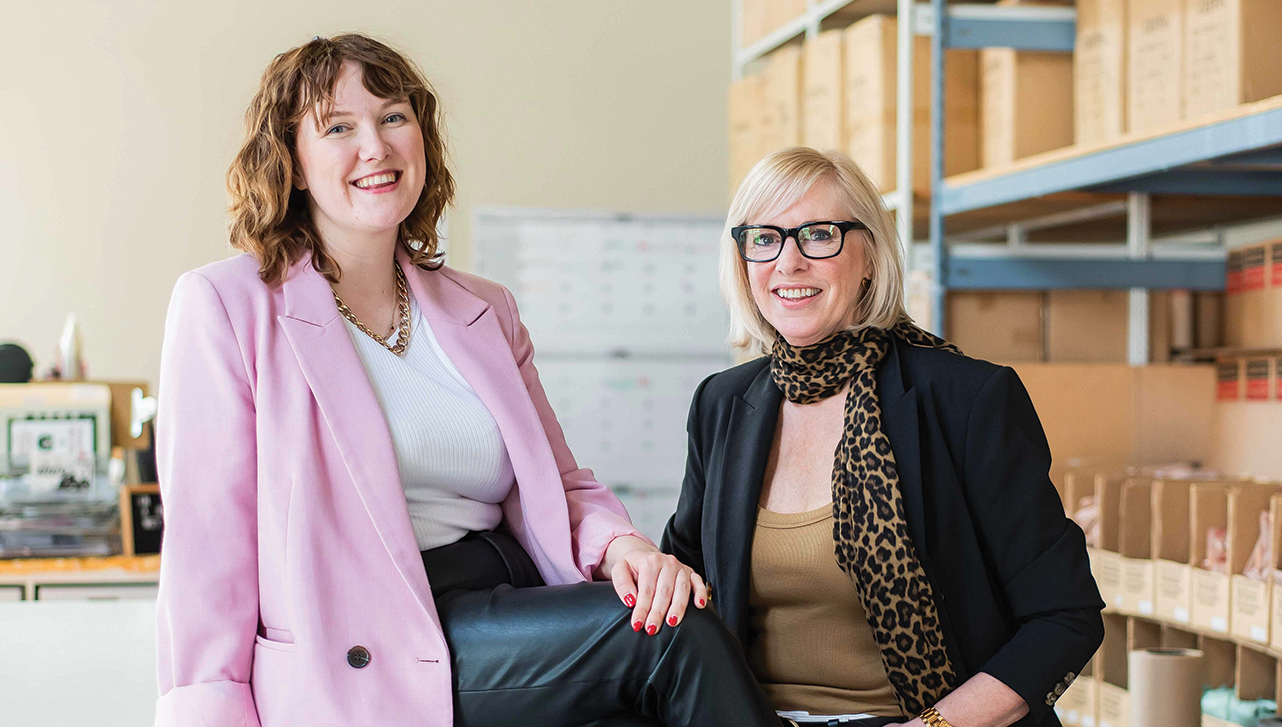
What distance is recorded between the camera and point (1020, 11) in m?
2.82

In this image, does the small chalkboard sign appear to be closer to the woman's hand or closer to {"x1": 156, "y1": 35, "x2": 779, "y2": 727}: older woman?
{"x1": 156, "y1": 35, "x2": 779, "y2": 727}: older woman

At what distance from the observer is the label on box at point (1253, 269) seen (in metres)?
2.85

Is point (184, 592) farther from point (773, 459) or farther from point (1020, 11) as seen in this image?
point (1020, 11)

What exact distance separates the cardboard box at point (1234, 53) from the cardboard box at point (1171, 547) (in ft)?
2.70

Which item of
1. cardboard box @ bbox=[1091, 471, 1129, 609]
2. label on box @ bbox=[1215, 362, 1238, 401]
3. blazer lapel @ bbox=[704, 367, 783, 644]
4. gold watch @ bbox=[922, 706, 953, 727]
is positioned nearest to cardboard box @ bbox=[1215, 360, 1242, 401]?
label on box @ bbox=[1215, 362, 1238, 401]

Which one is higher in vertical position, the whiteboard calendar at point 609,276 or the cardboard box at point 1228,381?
the whiteboard calendar at point 609,276

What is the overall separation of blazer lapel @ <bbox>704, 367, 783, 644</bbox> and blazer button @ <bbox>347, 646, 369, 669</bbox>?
563mm

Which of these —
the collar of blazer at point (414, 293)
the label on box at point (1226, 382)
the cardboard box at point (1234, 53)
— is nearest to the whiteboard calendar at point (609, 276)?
the label on box at point (1226, 382)

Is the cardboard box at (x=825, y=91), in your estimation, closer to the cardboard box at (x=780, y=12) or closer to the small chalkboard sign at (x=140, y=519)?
the cardboard box at (x=780, y=12)

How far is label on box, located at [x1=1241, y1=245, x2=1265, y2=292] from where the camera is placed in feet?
9.34

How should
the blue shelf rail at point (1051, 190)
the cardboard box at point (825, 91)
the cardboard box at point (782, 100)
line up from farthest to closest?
the cardboard box at point (782, 100), the cardboard box at point (825, 91), the blue shelf rail at point (1051, 190)

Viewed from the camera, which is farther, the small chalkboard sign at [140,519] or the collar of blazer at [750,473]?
the small chalkboard sign at [140,519]

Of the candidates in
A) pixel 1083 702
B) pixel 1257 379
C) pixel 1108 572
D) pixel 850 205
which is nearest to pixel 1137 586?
pixel 1108 572

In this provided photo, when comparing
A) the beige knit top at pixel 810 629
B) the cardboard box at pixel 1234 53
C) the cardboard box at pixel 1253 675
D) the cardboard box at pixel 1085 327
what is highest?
the cardboard box at pixel 1234 53
